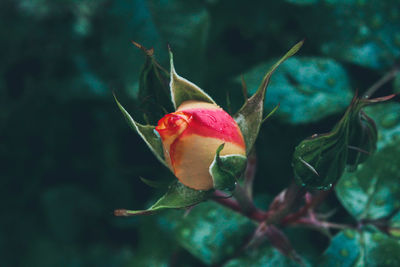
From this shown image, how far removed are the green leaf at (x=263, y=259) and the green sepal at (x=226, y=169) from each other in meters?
0.29

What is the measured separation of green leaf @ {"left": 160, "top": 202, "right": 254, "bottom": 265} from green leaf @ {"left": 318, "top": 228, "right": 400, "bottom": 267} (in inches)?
6.9

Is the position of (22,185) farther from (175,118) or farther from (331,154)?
(331,154)

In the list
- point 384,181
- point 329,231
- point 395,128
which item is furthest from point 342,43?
point 329,231

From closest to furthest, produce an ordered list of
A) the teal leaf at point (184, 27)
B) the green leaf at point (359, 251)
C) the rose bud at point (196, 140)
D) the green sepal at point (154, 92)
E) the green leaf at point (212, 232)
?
the rose bud at point (196, 140)
the green sepal at point (154, 92)
the green leaf at point (359, 251)
the green leaf at point (212, 232)
the teal leaf at point (184, 27)

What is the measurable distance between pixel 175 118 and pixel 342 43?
0.58 meters

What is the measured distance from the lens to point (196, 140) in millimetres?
558

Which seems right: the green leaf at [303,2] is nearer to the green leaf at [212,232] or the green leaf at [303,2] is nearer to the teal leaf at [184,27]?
the teal leaf at [184,27]

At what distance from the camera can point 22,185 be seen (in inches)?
52.7

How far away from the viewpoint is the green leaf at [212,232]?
0.88 metres

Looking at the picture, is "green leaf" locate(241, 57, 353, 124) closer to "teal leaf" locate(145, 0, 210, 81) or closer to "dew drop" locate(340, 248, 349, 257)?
"teal leaf" locate(145, 0, 210, 81)

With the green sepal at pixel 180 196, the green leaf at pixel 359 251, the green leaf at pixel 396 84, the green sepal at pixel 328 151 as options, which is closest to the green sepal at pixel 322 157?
the green sepal at pixel 328 151

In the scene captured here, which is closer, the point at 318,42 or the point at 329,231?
the point at 329,231

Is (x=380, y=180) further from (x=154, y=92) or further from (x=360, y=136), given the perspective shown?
(x=154, y=92)

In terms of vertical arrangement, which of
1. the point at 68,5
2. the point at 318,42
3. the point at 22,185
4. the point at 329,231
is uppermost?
the point at 318,42
